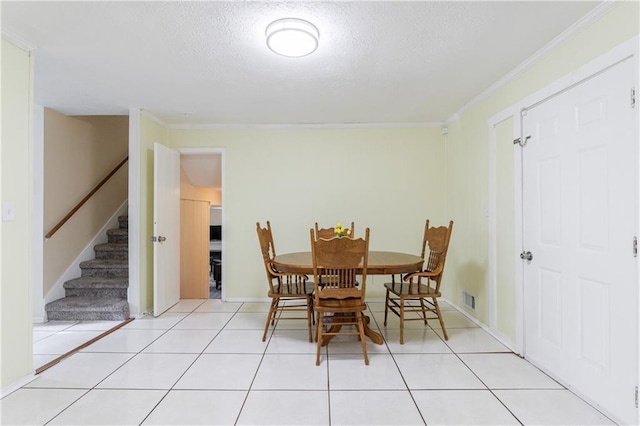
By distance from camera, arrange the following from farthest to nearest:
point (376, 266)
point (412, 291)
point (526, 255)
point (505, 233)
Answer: point (412, 291), point (505, 233), point (376, 266), point (526, 255)

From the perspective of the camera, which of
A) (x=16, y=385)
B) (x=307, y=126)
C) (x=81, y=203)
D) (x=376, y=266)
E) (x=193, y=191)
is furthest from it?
(x=193, y=191)

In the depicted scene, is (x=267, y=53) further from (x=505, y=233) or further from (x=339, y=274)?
(x=505, y=233)

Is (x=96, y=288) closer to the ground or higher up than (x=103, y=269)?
closer to the ground

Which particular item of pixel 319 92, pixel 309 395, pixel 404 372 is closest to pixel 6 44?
pixel 319 92

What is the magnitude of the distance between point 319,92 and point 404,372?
104 inches

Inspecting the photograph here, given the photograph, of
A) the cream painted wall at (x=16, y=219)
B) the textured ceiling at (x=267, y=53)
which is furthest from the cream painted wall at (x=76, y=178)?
the cream painted wall at (x=16, y=219)

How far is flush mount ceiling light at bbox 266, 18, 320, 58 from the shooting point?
2037mm

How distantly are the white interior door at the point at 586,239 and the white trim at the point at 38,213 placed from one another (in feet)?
16.1

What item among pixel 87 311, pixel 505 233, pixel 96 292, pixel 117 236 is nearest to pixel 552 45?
pixel 505 233

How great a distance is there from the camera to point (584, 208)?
2045 mm

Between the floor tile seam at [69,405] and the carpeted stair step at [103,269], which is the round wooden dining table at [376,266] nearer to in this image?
the floor tile seam at [69,405]

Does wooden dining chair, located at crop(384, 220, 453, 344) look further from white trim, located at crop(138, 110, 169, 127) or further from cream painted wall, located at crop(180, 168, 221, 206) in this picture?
cream painted wall, located at crop(180, 168, 221, 206)

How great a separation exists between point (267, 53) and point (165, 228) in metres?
2.52

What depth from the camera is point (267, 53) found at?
246 cm
